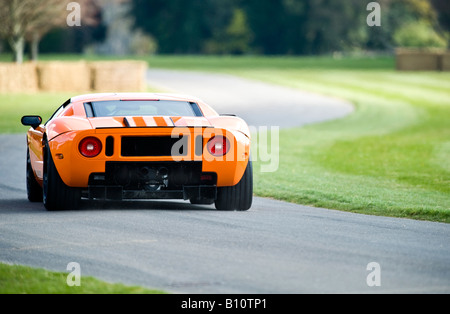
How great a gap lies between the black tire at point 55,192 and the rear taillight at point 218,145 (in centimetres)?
138

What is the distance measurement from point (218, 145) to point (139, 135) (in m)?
0.79

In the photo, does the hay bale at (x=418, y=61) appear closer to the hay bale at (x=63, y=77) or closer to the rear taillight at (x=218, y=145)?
the hay bale at (x=63, y=77)

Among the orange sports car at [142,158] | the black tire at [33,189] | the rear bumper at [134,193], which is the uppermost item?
the orange sports car at [142,158]

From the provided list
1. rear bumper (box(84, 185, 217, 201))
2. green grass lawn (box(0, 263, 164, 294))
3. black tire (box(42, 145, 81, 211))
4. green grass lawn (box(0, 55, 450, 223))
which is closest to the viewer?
green grass lawn (box(0, 263, 164, 294))

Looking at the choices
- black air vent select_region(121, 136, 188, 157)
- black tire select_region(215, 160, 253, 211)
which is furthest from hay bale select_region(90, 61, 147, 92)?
black air vent select_region(121, 136, 188, 157)

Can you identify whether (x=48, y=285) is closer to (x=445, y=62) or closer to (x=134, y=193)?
(x=134, y=193)

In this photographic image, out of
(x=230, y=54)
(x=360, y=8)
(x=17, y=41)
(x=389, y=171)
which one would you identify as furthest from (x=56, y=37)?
(x=389, y=171)

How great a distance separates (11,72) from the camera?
43500 mm

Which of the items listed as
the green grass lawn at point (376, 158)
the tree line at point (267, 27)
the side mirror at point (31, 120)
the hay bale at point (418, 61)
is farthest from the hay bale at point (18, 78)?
the tree line at point (267, 27)

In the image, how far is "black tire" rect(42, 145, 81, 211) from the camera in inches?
410

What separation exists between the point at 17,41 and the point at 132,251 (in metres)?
44.6

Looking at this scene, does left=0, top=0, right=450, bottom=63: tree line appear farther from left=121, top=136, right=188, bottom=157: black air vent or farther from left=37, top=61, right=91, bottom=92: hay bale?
left=121, top=136, right=188, bottom=157: black air vent

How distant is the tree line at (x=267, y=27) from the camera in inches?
3629

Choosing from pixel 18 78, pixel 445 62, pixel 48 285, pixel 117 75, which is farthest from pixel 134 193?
pixel 445 62
